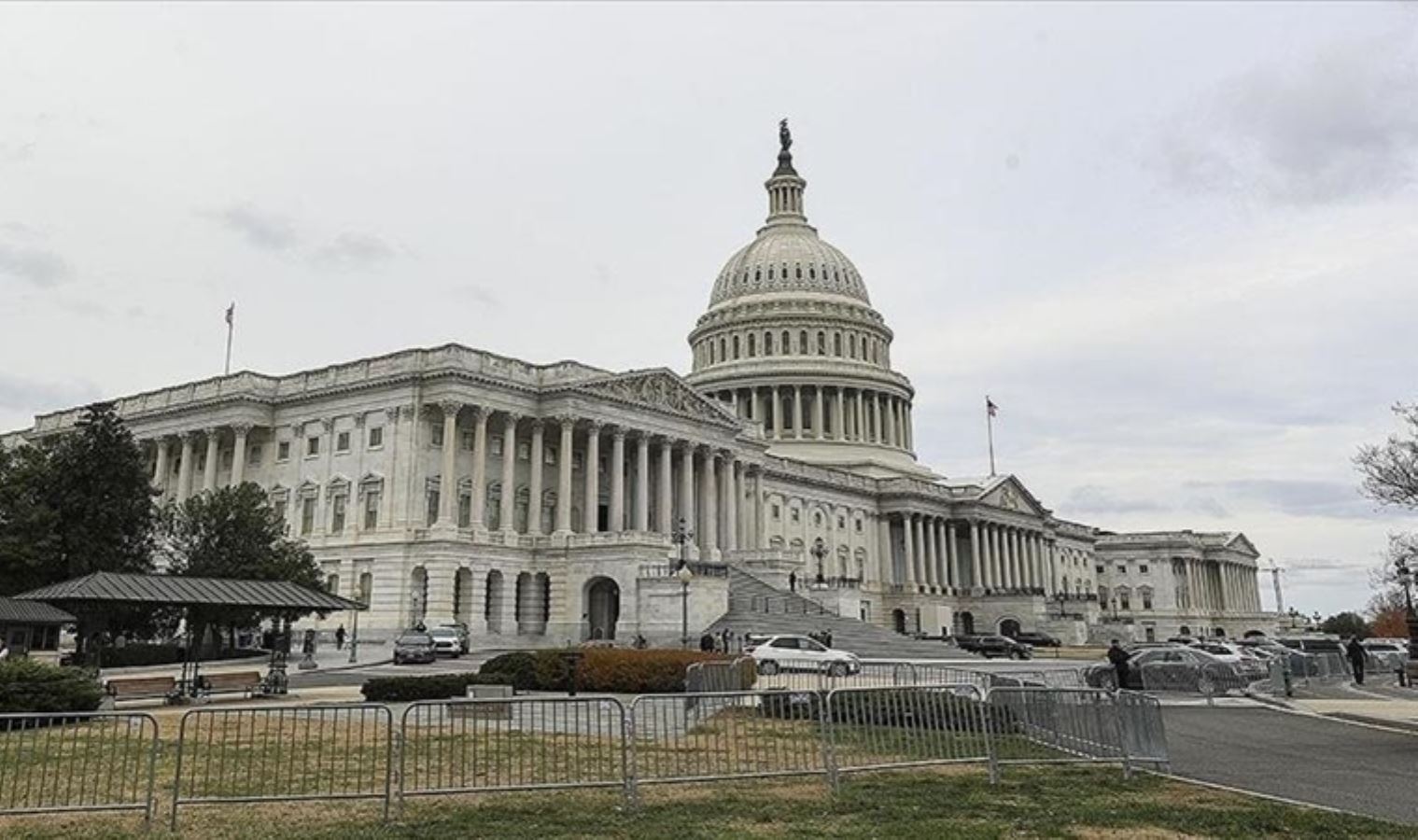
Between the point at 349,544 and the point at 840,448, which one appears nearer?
the point at 349,544

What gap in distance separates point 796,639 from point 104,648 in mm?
28183

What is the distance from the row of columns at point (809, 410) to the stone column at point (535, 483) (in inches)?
1855

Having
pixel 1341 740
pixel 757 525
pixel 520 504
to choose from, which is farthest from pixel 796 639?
pixel 757 525

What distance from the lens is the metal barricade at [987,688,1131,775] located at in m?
16.9

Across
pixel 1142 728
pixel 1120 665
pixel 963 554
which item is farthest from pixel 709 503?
pixel 1142 728

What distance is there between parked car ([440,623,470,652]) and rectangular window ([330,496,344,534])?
503 inches

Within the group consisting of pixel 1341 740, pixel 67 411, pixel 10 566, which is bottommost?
pixel 1341 740

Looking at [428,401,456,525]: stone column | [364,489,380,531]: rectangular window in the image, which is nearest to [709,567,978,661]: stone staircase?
[428,401,456,525]: stone column

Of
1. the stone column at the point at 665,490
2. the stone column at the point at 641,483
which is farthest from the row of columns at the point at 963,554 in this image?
the stone column at the point at 641,483

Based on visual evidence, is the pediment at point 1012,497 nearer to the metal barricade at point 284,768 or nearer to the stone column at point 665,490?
the stone column at point 665,490

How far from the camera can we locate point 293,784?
1498 centimetres

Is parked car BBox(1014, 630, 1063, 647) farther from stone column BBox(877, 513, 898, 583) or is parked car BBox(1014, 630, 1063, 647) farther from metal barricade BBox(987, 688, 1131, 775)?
metal barricade BBox(987, 688, 1131, 775)

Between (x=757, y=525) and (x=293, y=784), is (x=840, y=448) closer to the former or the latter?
(x=757, y=525)

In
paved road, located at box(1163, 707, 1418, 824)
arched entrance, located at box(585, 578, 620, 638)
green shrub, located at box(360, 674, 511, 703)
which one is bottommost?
paved road, located at box(1163, 707, 1418, 824)
